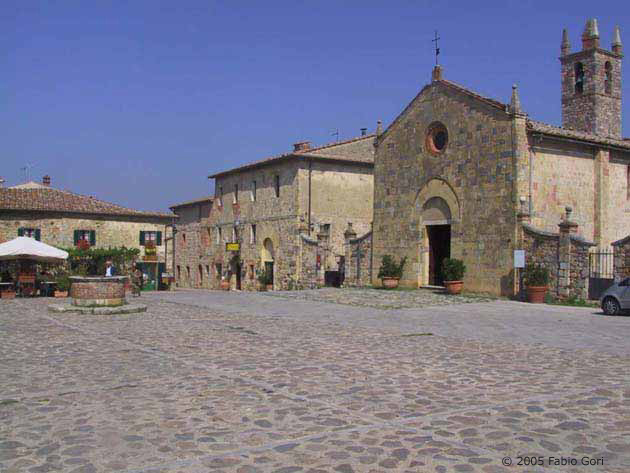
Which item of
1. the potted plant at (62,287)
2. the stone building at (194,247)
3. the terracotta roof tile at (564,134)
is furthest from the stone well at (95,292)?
the stone building at (194,247)

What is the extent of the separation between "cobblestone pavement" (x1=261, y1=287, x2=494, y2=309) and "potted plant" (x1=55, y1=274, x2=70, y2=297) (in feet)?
26.9

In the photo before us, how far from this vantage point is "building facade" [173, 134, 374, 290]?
3294cm

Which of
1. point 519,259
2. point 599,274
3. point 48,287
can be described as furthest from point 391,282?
point 48,287

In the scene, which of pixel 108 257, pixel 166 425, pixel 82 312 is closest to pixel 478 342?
pixel 166 425

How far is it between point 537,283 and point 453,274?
3.28 metres

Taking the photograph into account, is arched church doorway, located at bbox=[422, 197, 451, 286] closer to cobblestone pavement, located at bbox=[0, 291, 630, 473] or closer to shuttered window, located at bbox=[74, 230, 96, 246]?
cobblestone pavement, located at bbox=[0, 291, 630, 473]

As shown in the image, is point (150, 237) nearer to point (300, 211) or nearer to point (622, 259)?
point (300, 211)

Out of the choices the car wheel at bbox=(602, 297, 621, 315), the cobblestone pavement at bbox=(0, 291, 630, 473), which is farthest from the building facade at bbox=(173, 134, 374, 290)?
the cobblestone pavement at bbox=(0, 291, 630, 473)

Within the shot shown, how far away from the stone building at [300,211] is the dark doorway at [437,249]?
633 cm

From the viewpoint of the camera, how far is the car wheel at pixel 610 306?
16.5m

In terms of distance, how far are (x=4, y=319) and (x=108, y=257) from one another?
17440 millimetres

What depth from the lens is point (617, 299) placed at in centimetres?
1647

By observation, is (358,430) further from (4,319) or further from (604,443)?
(4,319)

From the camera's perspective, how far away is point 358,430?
536 cm
